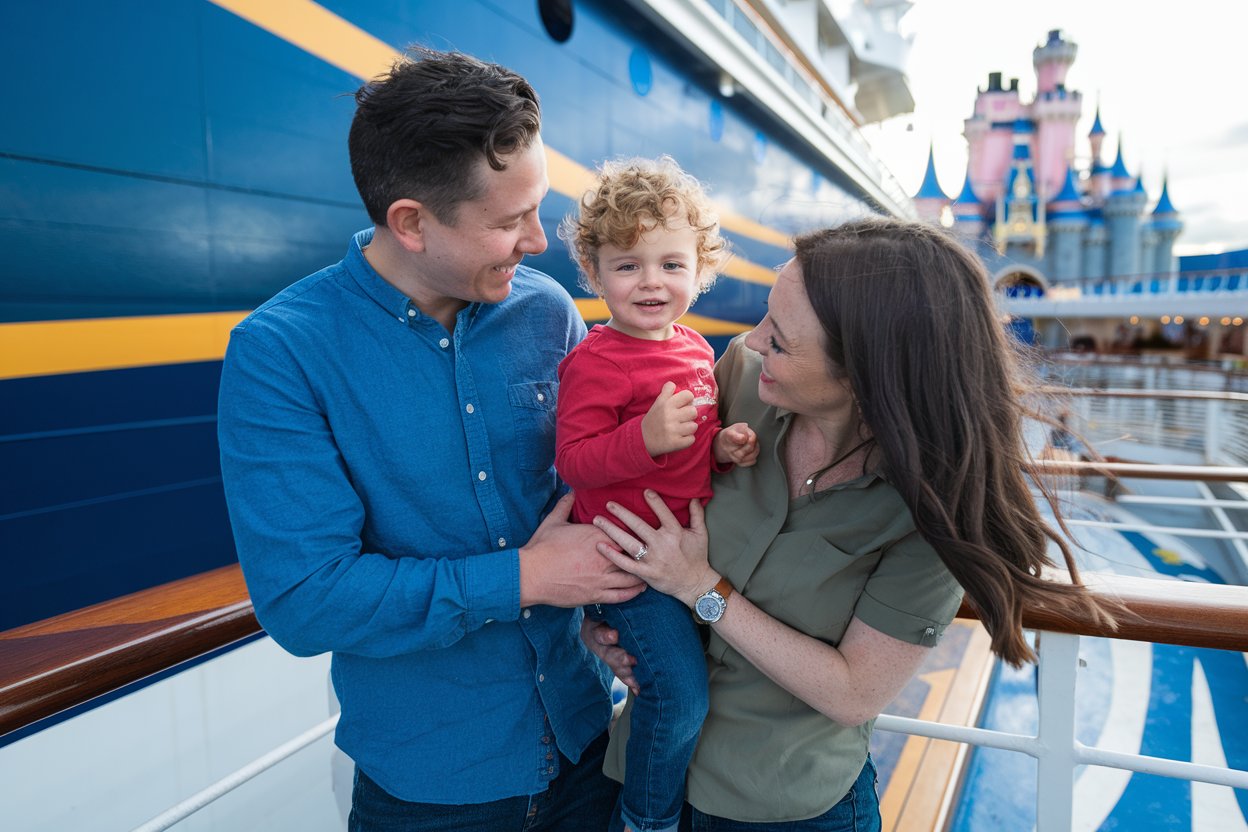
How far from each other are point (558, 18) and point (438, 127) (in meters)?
3.35

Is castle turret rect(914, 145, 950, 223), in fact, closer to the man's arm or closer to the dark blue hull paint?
the dark blue hull paint

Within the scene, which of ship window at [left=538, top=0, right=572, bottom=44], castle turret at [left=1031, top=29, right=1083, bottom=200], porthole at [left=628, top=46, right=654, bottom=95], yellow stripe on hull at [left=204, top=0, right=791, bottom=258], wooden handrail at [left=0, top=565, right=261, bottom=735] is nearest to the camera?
wooden handrail at [left=0, top=565, right=261, bottom=735]

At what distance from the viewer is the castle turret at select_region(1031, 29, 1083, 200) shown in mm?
29141

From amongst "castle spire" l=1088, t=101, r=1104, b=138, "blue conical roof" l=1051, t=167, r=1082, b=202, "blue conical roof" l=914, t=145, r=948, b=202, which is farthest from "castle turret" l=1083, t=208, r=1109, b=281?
"blue conical roof" l=914, t=145, r=948, b=202

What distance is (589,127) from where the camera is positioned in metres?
4.11

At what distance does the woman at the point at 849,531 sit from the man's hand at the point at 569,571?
4 centimetres

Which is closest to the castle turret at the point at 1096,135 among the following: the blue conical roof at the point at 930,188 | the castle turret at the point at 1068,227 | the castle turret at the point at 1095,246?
the castle turret at the point at 1068,227

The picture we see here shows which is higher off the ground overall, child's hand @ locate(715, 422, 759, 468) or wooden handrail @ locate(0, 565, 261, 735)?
child's hand @ locate(715, 422, 759, 468)

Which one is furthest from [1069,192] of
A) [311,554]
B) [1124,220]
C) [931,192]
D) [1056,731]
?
[311,554]

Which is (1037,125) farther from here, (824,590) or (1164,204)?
(824,590)

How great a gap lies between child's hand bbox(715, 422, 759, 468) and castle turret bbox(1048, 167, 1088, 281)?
32020mm

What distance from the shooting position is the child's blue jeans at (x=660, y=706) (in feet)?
3.41

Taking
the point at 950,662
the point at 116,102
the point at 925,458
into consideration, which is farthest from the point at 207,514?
the point at 950,662

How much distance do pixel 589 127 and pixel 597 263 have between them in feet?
10.2
